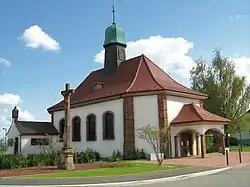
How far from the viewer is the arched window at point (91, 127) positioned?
36.3 meters

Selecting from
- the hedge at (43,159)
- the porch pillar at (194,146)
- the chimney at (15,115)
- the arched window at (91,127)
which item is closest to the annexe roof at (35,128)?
the chimney at (15,115)

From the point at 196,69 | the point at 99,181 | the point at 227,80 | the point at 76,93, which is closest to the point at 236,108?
the point at 227,80

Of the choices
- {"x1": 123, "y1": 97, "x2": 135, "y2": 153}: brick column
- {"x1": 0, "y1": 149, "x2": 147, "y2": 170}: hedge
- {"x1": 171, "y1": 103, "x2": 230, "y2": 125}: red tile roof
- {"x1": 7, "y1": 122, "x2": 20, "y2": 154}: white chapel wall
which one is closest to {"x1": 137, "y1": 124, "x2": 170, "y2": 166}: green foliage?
{"x1": 123, "y1": 97, "x2": 135, "y2": 153}: brick column

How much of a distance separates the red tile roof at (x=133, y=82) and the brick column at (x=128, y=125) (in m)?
1.15

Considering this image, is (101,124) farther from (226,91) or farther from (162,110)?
(226,91)

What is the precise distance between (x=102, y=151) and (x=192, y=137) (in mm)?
9209

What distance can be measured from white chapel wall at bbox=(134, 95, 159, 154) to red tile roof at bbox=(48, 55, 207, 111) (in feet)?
3.22

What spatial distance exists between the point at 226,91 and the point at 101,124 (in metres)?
19.4

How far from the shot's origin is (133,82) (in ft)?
112

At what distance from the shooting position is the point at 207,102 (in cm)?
4509

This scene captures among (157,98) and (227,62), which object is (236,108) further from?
(157,98)

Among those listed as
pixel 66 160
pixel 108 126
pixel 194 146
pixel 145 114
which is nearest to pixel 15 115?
pixel 108 126

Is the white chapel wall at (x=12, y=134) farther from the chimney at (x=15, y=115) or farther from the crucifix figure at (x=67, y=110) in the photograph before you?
the crucifix figure at (x=67, y=110)

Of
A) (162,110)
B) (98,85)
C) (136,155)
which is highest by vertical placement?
(98,85)
